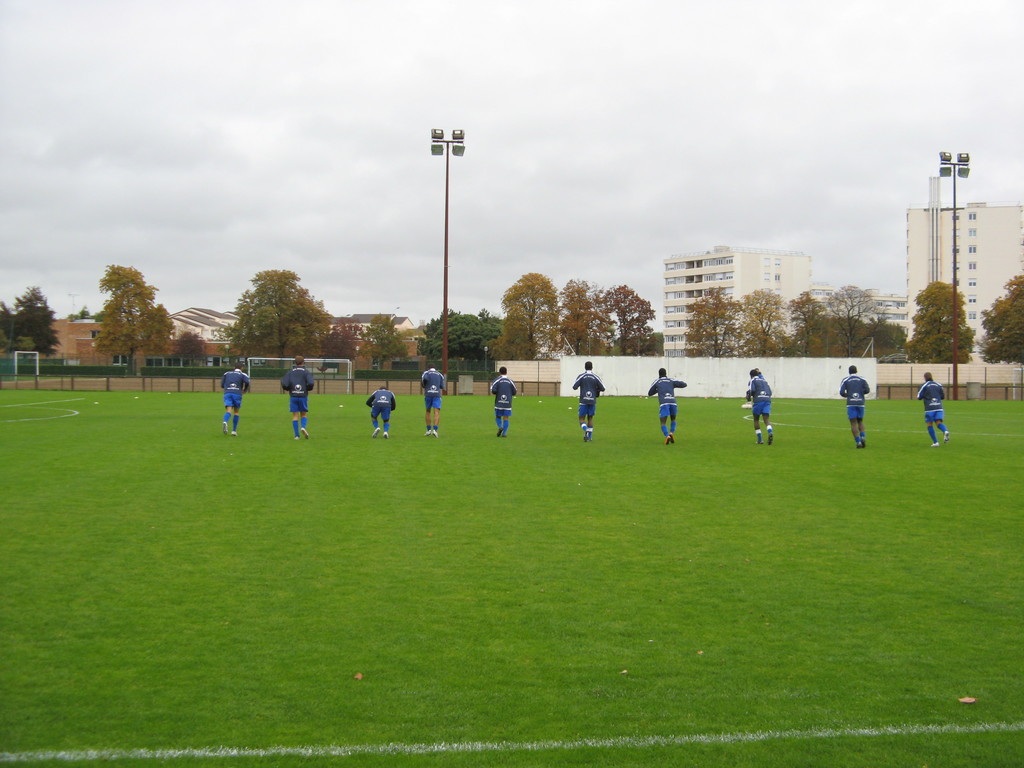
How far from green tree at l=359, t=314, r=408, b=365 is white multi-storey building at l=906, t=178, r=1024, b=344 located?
64197 mm

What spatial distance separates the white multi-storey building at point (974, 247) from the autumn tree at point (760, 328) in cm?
3093

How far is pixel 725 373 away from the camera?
55125mm

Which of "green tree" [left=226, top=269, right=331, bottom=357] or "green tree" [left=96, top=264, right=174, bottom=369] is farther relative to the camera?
"green tree" [left=226, top=269, right=331, bottom=357]

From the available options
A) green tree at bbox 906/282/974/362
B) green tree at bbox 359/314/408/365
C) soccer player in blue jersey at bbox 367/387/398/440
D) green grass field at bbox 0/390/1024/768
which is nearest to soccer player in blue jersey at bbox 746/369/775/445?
green grass field at bbox 0/390/1024/768

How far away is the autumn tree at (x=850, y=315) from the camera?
89000 millimetres

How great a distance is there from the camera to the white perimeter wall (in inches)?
2167

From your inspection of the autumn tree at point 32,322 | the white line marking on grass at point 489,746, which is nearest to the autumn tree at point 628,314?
the autumn tree at point 32,322

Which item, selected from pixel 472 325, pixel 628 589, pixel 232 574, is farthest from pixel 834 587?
pixel 472 325

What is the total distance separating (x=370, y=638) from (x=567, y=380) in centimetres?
4986

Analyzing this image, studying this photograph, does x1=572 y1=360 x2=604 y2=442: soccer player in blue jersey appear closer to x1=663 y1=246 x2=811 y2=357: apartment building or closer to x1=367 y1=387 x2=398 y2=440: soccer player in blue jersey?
x1=367 y1=387 x2=398 y2=440: soccer player in blue jersey

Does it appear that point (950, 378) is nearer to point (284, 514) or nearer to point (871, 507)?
point (871, 507)

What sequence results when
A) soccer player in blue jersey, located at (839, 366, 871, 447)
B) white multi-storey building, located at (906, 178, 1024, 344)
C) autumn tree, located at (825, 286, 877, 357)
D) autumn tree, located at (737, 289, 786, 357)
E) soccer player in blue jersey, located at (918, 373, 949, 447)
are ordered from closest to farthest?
soccer player in blue jersey, located at (839, 366, 871, 447)
soccer player in blue jersey, located at (918, 373, 949, 447)
autumn tree, located at (737, 289, 786, 357)
autumn tree, located at (825, 286, 877, 357)
white multi-storey building, located at (906, 178, 1024, 344)

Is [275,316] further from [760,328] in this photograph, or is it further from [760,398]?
[760,398]

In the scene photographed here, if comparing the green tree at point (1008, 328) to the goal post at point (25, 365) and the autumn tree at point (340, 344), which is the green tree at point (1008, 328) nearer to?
the autumn tree at point (340, 344)
